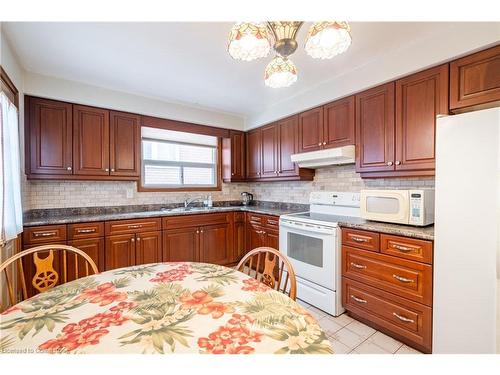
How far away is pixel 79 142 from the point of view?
8.57 feet

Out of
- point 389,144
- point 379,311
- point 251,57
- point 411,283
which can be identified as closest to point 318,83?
point 389,144

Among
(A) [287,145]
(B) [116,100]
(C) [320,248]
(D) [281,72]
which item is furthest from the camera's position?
(A) [287,145]


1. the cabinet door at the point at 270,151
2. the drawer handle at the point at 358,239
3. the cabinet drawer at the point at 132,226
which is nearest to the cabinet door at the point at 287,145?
the cabinet door at the point at 270,151

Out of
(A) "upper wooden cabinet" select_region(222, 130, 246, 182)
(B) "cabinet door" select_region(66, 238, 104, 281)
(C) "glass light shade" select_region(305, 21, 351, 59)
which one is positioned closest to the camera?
(C) "glass light shade" select_region(305, 21, 351, 59)

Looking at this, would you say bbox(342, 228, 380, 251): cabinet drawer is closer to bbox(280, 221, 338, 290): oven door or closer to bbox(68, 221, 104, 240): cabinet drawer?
bbox(280, 221, 338, 290): oven door

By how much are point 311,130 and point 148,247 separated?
95.4 inches

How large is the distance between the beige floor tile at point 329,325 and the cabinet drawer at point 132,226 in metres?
2.04

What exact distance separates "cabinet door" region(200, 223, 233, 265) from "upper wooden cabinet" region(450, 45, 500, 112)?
9.11ft

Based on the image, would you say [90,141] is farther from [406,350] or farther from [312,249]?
[406,350]

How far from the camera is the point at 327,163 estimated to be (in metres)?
2.68

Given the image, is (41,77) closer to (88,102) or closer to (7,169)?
(88,102)

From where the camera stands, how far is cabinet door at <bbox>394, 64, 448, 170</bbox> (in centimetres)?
183

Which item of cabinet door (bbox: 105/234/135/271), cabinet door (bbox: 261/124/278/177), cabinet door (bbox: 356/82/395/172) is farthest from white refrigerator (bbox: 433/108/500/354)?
cabinet door (bbox: 105/234/135/271)

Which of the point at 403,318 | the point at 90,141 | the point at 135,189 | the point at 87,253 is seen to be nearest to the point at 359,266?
the point at 403,318
